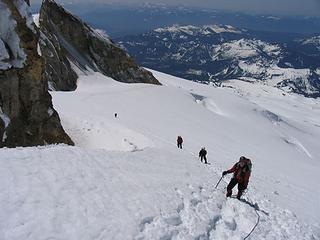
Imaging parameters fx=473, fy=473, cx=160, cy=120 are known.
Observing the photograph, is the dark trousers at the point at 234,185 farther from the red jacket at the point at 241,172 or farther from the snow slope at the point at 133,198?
the snow slope at the point at 133,198

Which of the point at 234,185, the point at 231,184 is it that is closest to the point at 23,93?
the point at 231,184

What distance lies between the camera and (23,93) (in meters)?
29.4

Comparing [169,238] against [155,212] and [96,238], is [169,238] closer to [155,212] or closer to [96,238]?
[155,212]

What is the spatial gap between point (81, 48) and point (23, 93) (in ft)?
184

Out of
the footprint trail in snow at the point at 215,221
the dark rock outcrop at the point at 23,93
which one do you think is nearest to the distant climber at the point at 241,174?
the footprint trail in snow at the point at 215,221

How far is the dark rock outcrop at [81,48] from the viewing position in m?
74.1

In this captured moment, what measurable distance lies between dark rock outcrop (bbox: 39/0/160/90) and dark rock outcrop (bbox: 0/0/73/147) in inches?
1510

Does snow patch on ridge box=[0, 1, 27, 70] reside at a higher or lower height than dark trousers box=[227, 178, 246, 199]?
higher

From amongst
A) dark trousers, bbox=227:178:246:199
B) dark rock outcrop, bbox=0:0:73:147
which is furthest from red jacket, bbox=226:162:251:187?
dark rock outcrop, bbox=0:0:73:147

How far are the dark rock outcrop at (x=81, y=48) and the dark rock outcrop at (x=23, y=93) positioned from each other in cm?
3835

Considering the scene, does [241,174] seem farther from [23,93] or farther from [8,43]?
[8,43]

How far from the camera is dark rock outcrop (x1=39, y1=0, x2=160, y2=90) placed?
74.1m

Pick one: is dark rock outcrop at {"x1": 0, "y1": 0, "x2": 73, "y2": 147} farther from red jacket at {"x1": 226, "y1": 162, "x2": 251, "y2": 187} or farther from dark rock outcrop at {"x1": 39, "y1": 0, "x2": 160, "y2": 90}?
dark rock outcrop at {"x1": 39, "y1": 0, "x2": 160, "y2": 90}

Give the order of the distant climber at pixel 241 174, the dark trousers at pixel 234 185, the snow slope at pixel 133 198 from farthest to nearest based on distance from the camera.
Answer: the dark trousers at pixel 234 185 < the distant climber at pixel 241 174 < the snow slope at pixel 133 198
